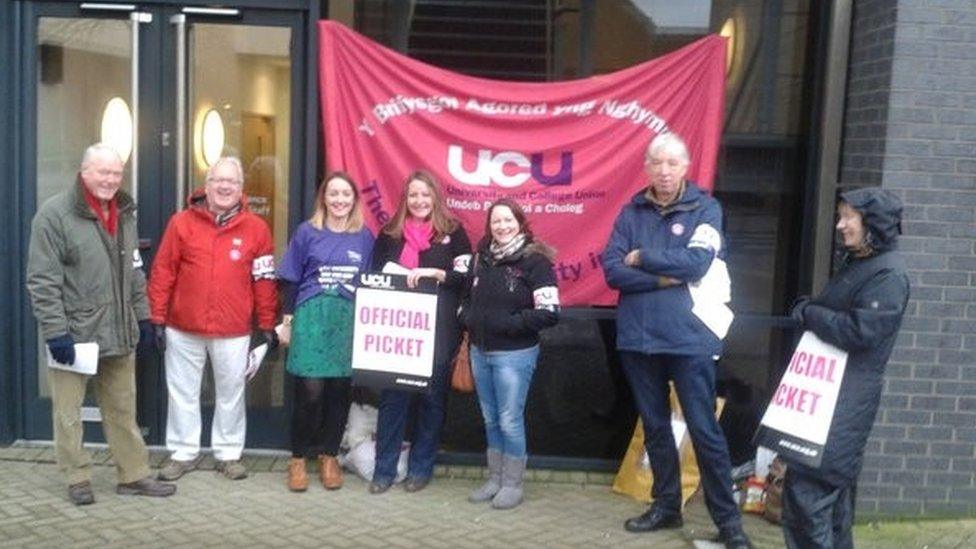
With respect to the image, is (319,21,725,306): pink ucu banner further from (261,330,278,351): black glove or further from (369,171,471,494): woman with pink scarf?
(261,330,278,351): black glove

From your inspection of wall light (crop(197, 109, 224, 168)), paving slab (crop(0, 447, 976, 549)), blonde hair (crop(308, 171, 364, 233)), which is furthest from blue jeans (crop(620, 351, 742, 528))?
wall light (crop(197, 109, 224, 168))

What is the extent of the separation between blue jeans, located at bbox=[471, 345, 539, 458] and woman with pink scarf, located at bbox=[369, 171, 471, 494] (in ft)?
0.67

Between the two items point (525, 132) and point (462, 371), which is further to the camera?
point (525, 132)

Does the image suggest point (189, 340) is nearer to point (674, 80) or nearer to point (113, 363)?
point (113, 363)

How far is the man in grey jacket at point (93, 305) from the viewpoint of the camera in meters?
5.28

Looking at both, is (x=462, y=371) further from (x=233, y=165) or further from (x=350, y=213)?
(x=233, y=165)

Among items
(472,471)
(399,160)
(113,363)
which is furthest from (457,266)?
(113,363)

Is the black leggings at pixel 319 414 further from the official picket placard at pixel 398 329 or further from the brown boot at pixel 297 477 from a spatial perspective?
the official picket placard at pixel 398 329

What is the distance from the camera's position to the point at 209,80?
6492mm

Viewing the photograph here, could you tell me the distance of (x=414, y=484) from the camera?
19.8ft

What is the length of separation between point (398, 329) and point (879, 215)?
8.36 ft

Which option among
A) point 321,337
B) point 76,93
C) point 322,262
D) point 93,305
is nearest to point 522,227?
point 322,262

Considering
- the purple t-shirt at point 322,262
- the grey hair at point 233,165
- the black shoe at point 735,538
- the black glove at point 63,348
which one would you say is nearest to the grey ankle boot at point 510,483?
the black shoe at point 735,538

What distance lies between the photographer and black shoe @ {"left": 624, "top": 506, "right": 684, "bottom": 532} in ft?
18.1
